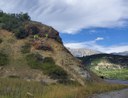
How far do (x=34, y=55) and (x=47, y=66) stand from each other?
602 cm

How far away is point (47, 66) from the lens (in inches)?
3137

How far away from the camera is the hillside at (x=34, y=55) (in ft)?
253

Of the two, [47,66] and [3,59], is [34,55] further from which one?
[3,59]

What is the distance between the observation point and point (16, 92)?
124ft

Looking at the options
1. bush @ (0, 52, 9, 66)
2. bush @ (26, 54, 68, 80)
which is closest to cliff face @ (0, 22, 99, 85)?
bush @ (0, 52, 9, 66)

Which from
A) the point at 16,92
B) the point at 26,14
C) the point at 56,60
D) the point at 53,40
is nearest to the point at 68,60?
the point at 56,60

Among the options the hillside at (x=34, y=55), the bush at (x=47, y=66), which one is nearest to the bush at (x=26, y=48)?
the hillside at (x=34, y=55)

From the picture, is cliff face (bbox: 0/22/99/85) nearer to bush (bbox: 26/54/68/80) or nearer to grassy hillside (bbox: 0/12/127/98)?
grassy hillside (bbox: 0/12/127/98)

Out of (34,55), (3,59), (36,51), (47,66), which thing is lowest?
(47,66)

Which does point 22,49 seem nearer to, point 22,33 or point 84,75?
point 22,33

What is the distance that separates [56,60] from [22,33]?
41.5ft

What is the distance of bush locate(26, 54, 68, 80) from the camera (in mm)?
77081

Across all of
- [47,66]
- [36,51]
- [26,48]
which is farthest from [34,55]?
[47,66]

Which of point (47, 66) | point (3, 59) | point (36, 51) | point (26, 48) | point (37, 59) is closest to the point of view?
point (47, 66)
